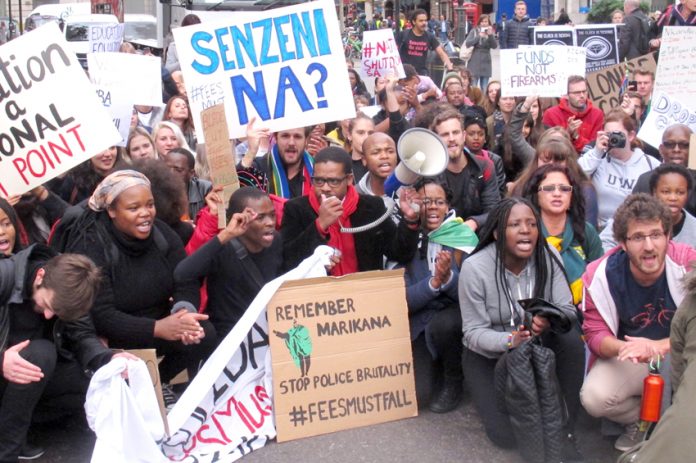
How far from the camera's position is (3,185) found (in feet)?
17.2

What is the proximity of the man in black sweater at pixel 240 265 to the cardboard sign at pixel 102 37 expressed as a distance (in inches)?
250

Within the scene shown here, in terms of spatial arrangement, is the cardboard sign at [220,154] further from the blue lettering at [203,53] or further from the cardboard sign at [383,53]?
the cardboard sign at [383,53]

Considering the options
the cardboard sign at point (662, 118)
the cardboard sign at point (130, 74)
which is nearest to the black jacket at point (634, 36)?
the cardboard sign at point (662, 118)

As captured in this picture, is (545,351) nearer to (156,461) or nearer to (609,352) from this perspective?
(609,352)

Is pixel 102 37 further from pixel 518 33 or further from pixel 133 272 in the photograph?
pixel 518 33

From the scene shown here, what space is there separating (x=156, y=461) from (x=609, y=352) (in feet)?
6.93

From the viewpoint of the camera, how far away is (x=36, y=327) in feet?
14.7

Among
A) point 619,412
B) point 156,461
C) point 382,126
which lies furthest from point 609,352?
point 382,126

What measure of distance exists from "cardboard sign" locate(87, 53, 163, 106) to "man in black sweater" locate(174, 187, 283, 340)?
2.80 metres

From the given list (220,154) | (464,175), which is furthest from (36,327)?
(464,175)

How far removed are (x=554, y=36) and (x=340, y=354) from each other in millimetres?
6147

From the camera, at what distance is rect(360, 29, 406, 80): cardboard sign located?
9734mm

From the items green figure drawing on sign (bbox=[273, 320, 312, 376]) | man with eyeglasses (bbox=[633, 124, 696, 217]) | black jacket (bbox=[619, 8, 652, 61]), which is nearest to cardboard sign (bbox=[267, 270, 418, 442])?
green figure drawing on sign (bbox=[273, 320, 312, 376])

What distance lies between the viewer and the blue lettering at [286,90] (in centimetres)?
596
